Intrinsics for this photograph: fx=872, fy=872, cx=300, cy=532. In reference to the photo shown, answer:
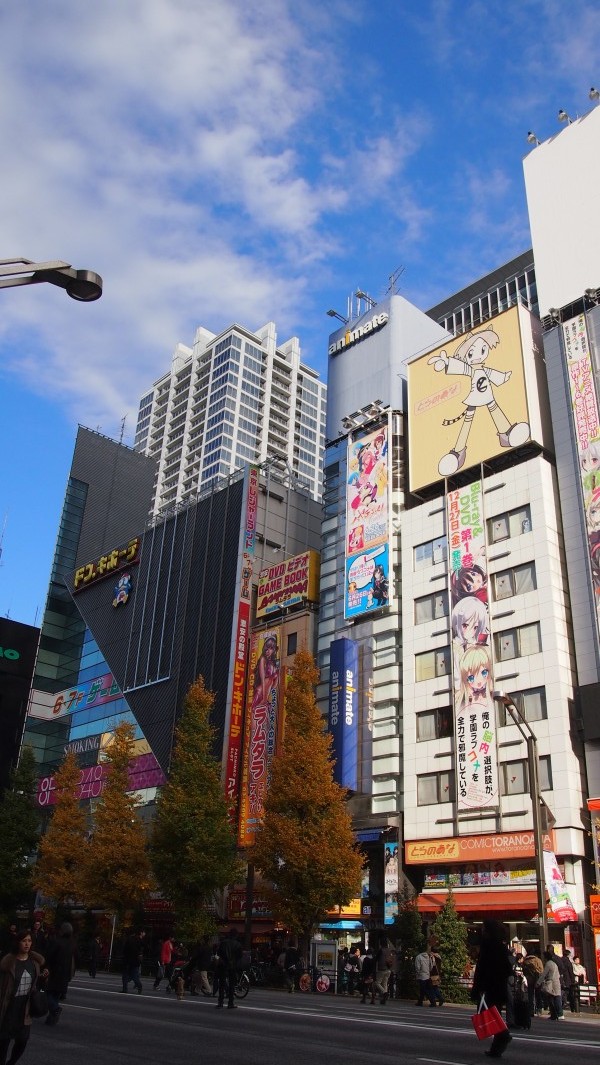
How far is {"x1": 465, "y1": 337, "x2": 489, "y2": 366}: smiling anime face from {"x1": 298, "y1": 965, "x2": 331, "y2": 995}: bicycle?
29995mm

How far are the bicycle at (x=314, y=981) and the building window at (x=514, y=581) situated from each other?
17716mm

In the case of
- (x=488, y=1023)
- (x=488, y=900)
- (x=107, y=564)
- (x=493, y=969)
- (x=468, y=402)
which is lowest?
(x=488, y=1023)

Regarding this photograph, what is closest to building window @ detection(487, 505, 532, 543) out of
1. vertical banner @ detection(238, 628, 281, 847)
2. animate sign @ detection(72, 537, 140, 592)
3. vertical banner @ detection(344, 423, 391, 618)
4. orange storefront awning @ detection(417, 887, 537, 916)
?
vertical banner @ detection(344, 423, 391, 618)

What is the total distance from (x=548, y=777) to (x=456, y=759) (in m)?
4.52

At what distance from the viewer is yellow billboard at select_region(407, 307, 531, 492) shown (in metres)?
43.0

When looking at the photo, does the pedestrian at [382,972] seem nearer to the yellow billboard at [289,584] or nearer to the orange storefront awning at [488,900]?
the orange storefront awning at [488,900]

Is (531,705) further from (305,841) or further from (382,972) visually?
(382,972)

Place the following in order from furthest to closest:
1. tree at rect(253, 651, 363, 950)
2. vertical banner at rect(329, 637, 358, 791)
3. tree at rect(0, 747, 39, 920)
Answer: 1. tree at rect(0, 747, 39, 920)
2. vertical banner at rect(329, 637, 358, 791)
3. tree at rect(253, 651, 363, 950)

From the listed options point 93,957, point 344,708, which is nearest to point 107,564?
point 344,708

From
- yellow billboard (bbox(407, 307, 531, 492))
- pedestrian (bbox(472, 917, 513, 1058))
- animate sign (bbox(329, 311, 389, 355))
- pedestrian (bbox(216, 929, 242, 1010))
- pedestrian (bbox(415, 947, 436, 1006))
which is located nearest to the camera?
pedestrian (bbox(472, 917, 513, 1058))

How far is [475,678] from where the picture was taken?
3903 cm

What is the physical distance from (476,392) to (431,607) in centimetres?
1148

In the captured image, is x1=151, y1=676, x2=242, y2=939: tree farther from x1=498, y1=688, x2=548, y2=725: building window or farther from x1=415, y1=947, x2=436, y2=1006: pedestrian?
x1=415, y1=947, x2=436, y2=1006: pedestrian

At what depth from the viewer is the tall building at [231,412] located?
127625 millimetres
